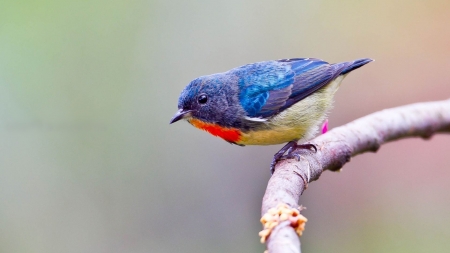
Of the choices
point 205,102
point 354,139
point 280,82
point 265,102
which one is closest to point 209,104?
point 205,102

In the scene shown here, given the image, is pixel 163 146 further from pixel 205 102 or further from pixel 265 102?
pixel 265 102

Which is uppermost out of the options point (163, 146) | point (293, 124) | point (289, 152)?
point (163, 146)

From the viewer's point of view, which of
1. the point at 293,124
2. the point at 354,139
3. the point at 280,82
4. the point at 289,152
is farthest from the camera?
the point at 280,82

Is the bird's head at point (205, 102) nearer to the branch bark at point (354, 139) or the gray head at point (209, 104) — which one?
the gray head at point (209, 104)

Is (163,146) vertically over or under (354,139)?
over

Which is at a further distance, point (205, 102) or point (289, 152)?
point (205, 102)

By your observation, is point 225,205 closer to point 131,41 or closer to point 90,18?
point 131,41

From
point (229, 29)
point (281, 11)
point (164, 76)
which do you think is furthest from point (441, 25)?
point (164, 76)

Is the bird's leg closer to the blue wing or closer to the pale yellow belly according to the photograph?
A: the pale yellow belly

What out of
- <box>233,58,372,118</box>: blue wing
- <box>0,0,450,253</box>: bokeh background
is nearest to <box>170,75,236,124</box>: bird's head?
<box>233,58,372,118</box>: blue wing
